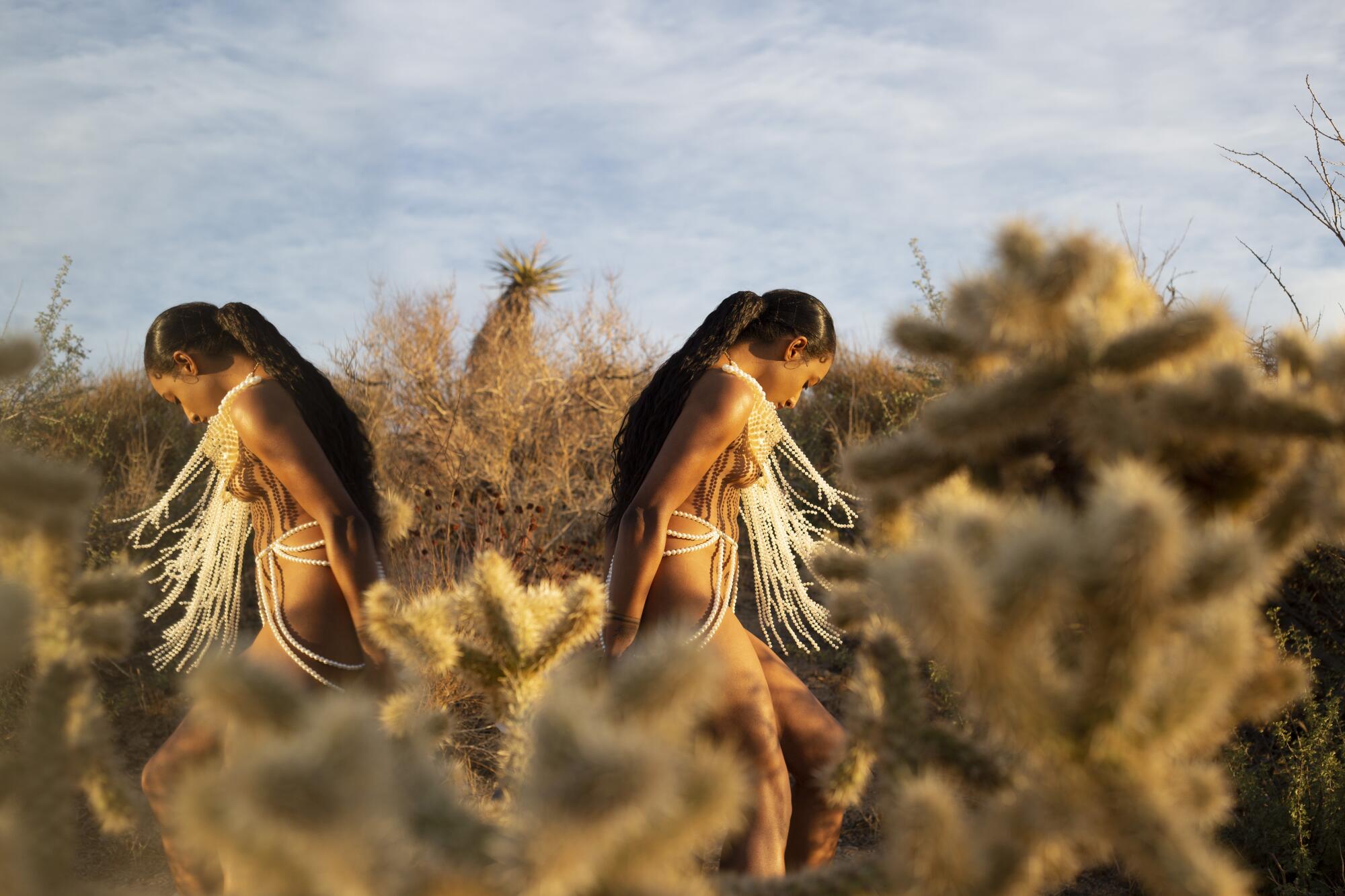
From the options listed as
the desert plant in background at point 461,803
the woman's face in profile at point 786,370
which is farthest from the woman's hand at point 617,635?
the desert plant in background at point 461,803

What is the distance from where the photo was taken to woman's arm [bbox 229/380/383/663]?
264 cm

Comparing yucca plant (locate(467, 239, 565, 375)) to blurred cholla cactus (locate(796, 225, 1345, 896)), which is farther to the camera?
yucca plant (locate(467, 239, 565, 375))

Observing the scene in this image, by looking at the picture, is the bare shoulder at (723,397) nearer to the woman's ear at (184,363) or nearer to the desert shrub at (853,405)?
the woman's ear at (184,363)

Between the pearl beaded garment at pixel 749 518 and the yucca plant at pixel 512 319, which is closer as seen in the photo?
the pearl beaded garment at pixel 749 518

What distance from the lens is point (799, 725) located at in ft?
8.23

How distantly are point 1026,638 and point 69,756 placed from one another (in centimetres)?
89

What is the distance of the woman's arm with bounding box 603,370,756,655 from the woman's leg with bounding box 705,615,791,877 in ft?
0.76

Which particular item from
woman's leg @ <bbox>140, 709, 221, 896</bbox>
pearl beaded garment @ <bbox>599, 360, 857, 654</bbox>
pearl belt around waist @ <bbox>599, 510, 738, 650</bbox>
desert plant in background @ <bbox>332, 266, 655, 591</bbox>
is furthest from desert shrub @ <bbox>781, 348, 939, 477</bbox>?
woman's leg @ <bbox>140, 709, 221, 896</bbox>

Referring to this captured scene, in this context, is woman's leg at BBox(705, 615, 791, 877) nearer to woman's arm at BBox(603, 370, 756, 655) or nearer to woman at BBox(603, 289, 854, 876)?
woman at BBox(603, 289, 854, 876)

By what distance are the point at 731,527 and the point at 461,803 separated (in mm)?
1990

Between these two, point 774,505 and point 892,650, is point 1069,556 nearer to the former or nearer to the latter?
point 892,650

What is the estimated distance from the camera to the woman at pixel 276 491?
263cm

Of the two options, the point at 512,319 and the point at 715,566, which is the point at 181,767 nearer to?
the point at 715,566

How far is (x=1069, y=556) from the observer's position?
70 cm
